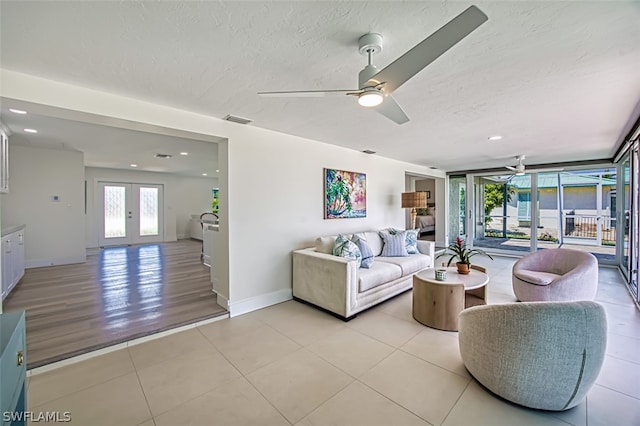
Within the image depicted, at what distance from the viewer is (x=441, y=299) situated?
3.01m

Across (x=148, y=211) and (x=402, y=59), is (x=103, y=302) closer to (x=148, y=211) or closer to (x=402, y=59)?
(x=402, y=59)

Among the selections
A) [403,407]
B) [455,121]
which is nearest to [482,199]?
[455,121]

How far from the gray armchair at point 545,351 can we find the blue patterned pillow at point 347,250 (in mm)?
1840

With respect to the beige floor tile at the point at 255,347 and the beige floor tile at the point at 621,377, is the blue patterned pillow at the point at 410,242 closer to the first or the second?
the beige floor tile at the point at 621,377

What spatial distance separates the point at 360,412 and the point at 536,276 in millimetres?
3102

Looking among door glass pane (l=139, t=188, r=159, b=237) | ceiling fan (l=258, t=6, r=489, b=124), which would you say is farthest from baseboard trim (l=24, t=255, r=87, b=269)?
ceiling fan (l=258, t=6, r=489, b=124)

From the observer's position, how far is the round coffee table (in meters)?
2.99

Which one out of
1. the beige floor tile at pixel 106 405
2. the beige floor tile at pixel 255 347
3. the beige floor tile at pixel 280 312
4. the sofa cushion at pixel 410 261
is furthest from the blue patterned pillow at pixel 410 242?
the beige floor tile at pixel 106 405

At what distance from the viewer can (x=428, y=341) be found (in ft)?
9.05

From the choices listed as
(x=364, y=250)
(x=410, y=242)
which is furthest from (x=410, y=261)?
(x=364, y=250)

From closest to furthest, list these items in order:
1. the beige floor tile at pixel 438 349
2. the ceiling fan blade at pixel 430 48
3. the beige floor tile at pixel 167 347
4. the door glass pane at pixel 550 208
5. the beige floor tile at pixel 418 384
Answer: the ceiling fan blade at pixel 430 48 < the beige floor tile at pixel 418 384 < the beige floor tile at pixel 438 349 < the beige floor tile at pixel 167 347 < the door glass pane at pixel 550 208

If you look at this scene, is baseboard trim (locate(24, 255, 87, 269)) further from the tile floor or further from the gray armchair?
the gray armchair

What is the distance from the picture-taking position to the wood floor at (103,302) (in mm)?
2639

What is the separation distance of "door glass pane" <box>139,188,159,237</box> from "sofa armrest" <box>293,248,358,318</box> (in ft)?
24.3
